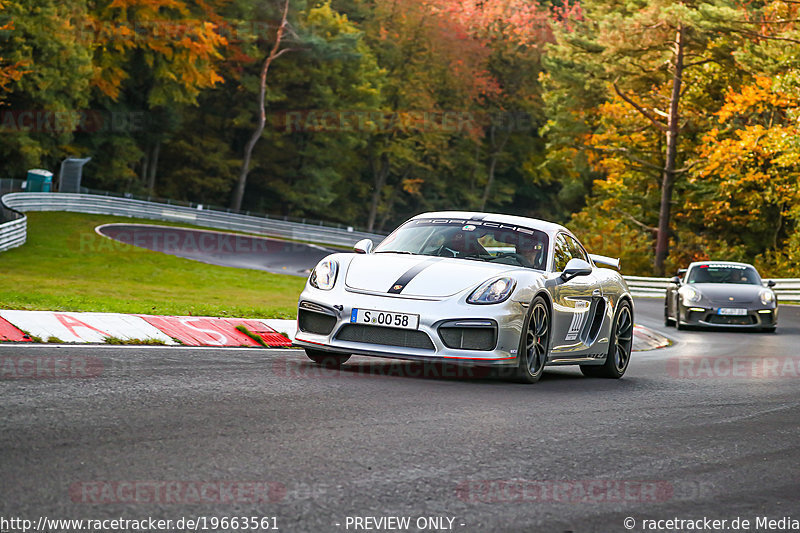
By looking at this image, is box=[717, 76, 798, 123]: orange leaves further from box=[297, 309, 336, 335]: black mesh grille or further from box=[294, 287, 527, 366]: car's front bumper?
box=[297, 309, 336, 335]: black mesh grille

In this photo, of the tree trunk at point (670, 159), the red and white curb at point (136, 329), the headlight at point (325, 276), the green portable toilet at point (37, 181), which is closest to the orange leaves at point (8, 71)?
the green portable toilet at point (37, 181)

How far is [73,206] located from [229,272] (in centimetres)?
1961

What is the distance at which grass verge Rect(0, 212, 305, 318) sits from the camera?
15.3 metres

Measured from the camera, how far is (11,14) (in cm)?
4962

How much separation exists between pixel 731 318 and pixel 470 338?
13862 millimetres

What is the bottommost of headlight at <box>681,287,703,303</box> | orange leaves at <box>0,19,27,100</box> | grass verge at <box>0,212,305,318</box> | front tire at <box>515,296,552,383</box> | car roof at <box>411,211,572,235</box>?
grass verge at <box>0,212,305,318</box>

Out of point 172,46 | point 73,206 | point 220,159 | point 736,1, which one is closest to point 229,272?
point 73,206

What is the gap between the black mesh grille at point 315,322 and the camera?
9.00 metres

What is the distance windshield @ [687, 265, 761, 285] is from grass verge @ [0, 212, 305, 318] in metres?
8.37

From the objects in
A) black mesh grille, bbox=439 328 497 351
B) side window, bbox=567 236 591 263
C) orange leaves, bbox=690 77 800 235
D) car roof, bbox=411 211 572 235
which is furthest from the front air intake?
orange leaves, bbox=690 77 800 235

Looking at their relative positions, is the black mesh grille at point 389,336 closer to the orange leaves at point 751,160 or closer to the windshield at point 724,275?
the windshield at point 724,275

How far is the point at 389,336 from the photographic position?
8719mm

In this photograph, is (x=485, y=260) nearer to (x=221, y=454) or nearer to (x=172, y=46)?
(x=221, y=454)

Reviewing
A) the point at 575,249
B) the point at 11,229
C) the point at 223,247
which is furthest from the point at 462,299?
the point at 223,247
